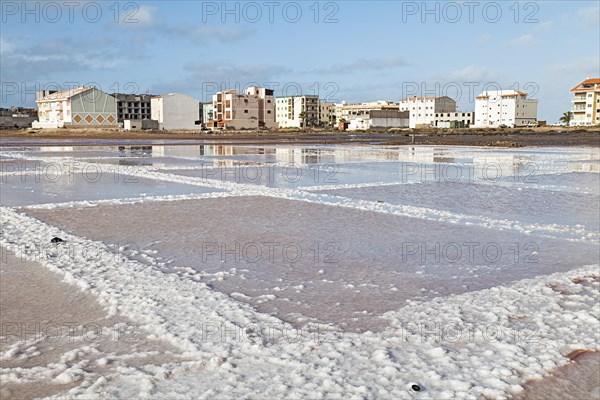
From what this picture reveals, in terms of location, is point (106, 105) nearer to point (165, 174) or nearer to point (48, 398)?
point (165, 174)

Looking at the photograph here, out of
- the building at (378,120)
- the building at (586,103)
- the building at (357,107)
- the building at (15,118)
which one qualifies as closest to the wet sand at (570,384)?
the building at (378,120)

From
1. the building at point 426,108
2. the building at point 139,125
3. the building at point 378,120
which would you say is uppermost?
the building at point 426,108

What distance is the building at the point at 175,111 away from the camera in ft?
342

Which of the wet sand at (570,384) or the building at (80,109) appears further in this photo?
the building at (80,109)

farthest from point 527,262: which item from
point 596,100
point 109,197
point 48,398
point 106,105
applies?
point 596,100

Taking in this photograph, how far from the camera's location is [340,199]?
11.4m

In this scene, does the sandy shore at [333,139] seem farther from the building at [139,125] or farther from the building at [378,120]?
the building at [378,120]

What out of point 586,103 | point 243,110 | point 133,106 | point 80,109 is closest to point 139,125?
point 80,109

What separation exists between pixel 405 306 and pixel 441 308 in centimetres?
28

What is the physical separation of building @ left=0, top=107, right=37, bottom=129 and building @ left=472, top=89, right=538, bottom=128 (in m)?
96.5

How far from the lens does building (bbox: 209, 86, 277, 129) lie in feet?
381

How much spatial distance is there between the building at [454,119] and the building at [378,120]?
8.86 metres

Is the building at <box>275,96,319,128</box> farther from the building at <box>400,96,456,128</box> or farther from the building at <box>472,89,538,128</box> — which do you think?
the building at <box>472,89,538,128</box>

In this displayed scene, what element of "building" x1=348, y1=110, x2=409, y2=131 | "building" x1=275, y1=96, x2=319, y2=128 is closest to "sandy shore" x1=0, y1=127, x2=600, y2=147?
"building" x1=348, y1=110, x2=409, y2=131
